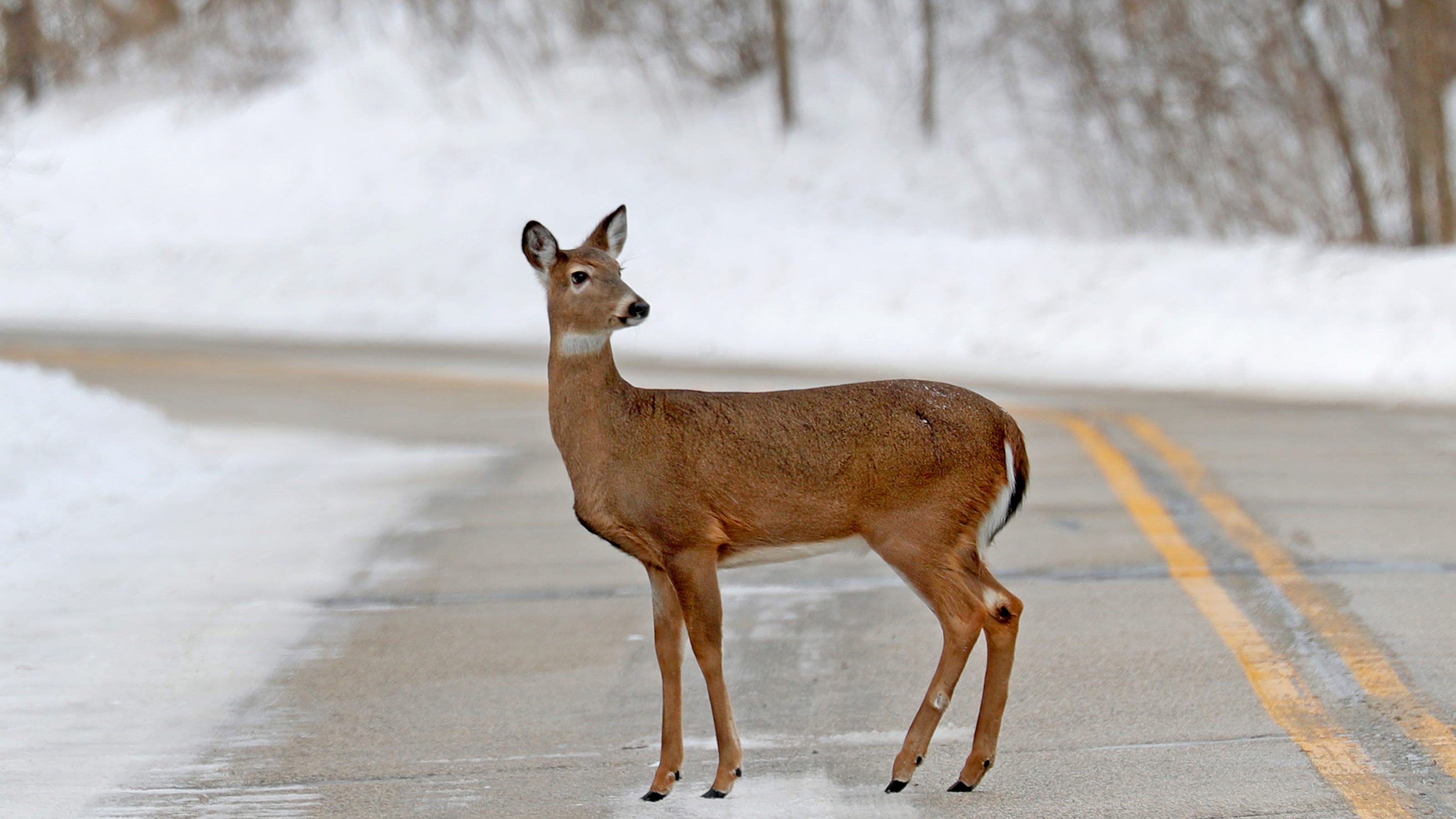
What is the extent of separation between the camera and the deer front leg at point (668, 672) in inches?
190

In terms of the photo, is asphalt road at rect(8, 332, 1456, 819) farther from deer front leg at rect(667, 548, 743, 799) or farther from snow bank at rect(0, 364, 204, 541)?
snow bank at rect(0, 364, 204, 541)

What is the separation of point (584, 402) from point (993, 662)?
133cm

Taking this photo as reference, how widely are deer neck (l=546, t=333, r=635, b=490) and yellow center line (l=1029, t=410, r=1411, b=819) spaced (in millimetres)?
2199

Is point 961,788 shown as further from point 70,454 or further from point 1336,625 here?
point 70,454

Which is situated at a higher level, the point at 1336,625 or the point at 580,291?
the point at 580,291

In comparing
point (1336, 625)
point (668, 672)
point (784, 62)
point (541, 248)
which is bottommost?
point (784, 62)

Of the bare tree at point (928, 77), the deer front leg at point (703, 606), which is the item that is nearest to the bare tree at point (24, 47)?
the bare tree at point (928, 77)

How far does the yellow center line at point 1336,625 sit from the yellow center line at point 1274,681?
21 cm

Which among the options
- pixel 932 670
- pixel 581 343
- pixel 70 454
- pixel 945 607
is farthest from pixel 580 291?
pixel 70 454

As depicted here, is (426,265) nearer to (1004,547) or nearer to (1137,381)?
(1137,381)

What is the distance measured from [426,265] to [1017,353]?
10729mm

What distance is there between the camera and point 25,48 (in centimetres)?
3409

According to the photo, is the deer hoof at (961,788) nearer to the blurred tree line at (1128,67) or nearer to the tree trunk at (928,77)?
the blurred tree line at (1128,67)

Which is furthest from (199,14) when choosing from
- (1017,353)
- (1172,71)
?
(1017,353)
